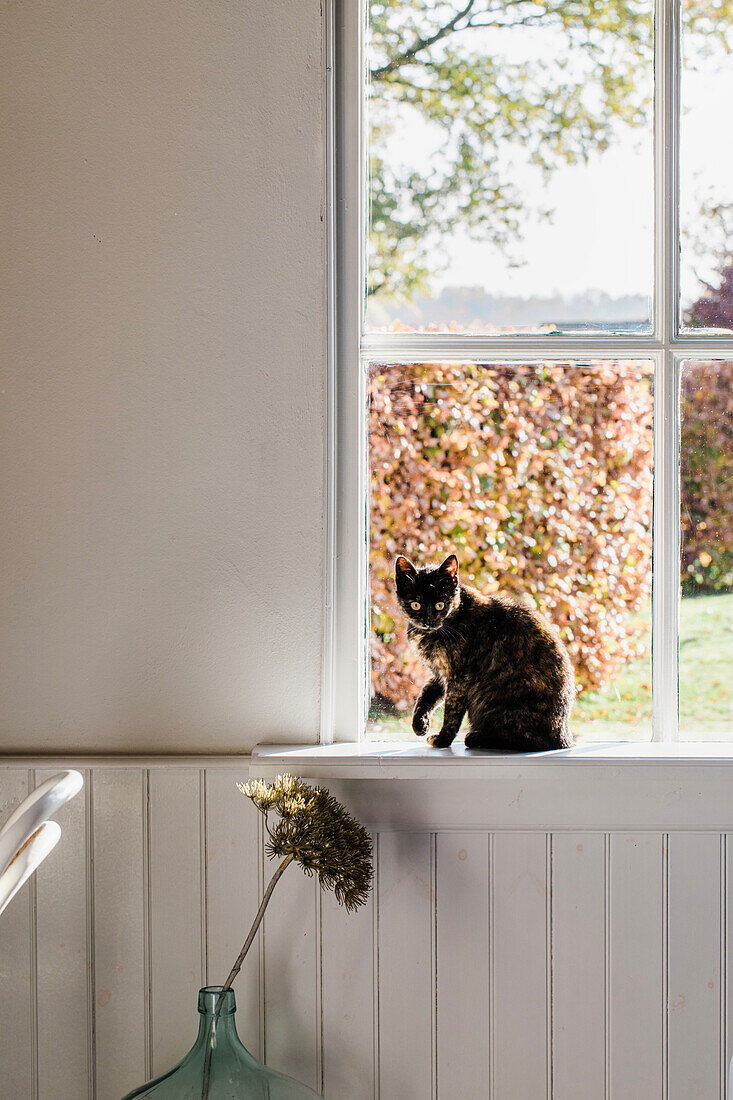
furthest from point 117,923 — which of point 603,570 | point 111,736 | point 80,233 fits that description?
point 80,233

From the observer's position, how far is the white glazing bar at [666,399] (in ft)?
4.13

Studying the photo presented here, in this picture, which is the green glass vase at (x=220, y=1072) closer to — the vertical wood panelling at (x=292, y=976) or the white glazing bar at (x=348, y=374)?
the vertical wood panelling at (x=292, y=976)

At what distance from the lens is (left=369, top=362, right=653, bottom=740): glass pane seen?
4.17 feet

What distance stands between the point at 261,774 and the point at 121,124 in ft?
2.88

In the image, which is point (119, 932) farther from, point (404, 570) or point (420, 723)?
point (404, 570)

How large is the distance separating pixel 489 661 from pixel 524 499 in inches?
9.7

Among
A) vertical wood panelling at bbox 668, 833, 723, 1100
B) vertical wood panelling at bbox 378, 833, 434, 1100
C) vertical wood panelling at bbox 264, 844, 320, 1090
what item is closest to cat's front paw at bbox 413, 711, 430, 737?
vertical wood panelling at bbox 378, 833, 434, 1100

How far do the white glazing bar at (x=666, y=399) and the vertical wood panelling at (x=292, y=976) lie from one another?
550mm

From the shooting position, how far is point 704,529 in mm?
1281

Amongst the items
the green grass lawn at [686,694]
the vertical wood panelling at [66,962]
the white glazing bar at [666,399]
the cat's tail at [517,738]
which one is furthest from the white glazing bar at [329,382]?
the white glazing bar at [666,399]

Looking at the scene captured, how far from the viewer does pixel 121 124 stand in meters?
1.19

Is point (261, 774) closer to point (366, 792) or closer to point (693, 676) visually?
point (366, 792)

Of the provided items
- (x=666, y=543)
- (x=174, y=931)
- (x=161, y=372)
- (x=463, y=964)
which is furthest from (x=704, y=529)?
(x=174, y=931)

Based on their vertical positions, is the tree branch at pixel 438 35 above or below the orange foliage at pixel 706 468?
above
